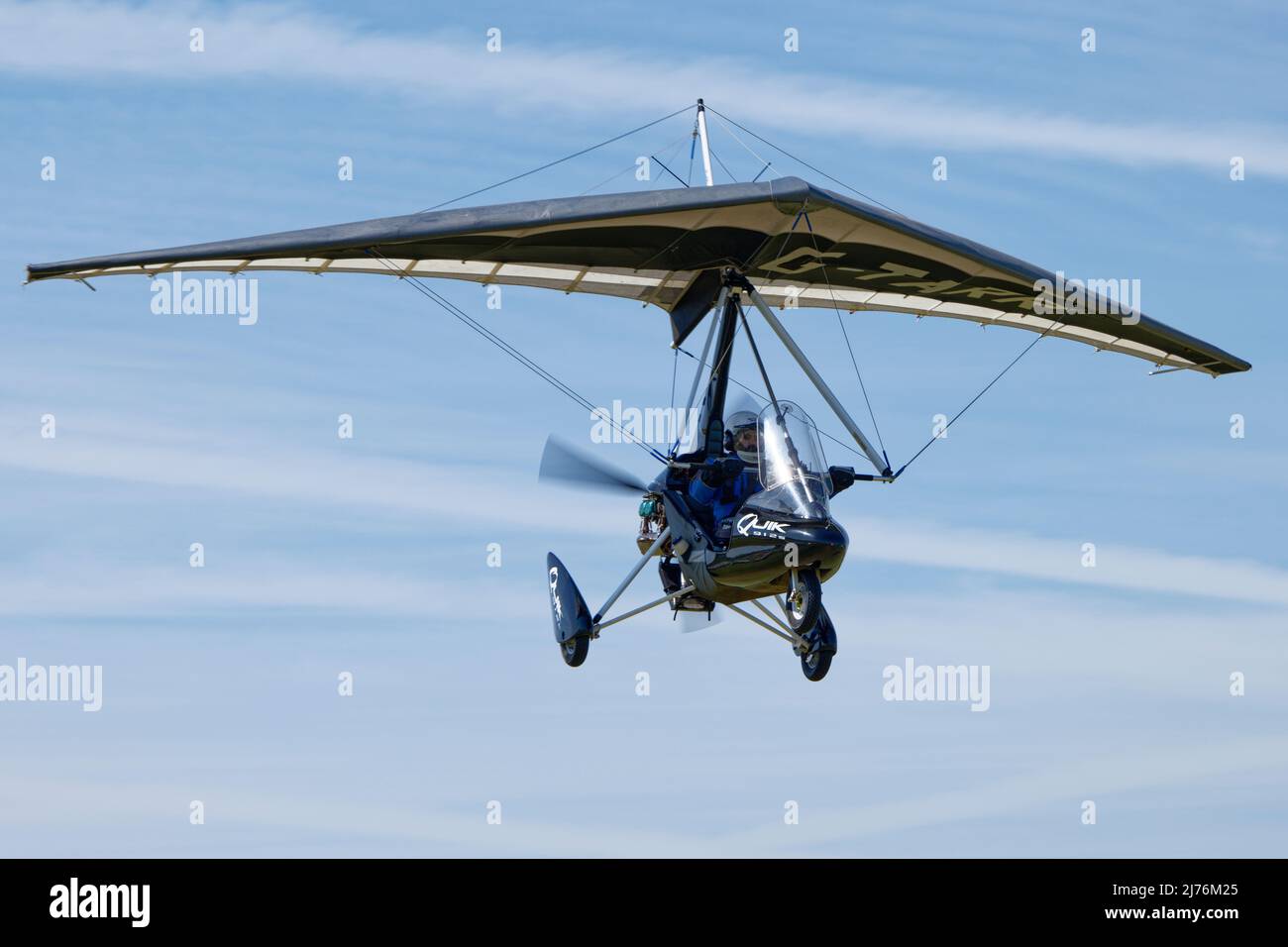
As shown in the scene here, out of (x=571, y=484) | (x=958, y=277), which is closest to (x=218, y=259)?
(x=571, y=484)

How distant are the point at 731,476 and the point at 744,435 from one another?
60 cm

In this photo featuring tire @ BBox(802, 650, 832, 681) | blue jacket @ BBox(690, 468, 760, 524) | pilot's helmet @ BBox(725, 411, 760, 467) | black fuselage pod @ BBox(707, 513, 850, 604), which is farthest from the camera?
pilot's helmet @ BBox(725, 411, 760, 467)

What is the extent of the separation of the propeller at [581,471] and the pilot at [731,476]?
149 centimetres

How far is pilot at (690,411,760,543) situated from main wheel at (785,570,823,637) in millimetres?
1694

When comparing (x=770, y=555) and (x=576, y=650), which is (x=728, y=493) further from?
(x=576, y=650)

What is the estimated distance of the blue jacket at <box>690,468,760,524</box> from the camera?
24.3 m

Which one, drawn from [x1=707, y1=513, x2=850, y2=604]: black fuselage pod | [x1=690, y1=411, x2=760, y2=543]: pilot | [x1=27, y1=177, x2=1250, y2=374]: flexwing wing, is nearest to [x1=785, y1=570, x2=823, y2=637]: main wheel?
[x1=707, y1=513, x2=850, y2=604]: black fuselage pod

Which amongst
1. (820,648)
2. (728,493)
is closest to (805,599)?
(820,648)

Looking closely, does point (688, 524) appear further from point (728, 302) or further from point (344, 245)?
point (344, 245)

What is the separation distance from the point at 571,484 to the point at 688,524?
213 cm

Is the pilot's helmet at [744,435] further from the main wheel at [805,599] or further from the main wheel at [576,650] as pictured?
the main wheel at [576,650]

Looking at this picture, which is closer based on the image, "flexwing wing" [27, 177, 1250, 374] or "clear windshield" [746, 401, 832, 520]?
"clear windshield" [746, 401, 832, 520]

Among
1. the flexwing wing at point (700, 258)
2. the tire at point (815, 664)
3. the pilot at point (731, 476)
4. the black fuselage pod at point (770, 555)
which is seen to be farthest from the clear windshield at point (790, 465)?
the flexwing wing at point (700, 258)

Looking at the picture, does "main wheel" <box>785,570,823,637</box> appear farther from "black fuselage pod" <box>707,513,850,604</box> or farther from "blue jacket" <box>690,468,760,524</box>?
"blue jacket" <box>690,468,760,524</box>
